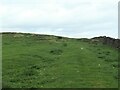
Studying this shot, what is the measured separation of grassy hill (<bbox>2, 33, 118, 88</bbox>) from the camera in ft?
92.4

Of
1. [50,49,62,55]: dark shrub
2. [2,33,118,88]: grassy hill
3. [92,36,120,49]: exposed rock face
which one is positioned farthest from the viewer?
[92,36,120,49]: exposed rock face

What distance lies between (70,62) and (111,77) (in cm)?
718

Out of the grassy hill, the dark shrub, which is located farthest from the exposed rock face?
the dark shrub

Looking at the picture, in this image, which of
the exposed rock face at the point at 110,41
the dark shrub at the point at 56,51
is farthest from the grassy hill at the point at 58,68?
the exposed rock face at the point at 110,41

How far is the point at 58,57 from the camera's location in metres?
40.6

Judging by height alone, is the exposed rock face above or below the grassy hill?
above

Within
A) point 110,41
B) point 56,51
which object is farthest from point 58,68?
point 110,41

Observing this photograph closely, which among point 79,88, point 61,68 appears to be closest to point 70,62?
point 61,68

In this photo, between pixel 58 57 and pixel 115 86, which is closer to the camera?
pixel 115 86

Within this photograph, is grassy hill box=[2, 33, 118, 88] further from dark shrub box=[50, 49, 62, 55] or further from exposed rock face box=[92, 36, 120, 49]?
exposed rock face box=[92, 36, 120, 49]

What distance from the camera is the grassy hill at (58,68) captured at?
28.2 metres

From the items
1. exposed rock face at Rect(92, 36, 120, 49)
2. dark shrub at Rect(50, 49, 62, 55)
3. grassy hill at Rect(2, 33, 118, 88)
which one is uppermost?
exposed rock face at Rect(92, 36, 120, 49)

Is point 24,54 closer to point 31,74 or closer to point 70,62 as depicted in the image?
point 70,62

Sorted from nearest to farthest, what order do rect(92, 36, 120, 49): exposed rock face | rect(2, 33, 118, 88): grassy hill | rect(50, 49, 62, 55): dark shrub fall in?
rect(2, 33, 118, 88): grassy hill, rect(50, 49, 62, 55): dark shrub, rect(92, 36, 120, 49): exposed rock face
